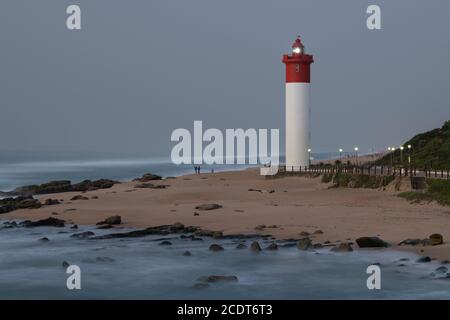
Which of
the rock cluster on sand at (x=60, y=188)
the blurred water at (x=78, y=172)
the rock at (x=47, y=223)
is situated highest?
the rock at (x=47, y=223)

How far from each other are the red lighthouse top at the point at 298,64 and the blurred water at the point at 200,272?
26802mm

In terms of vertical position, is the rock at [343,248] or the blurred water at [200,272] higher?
the rock at [343,248]

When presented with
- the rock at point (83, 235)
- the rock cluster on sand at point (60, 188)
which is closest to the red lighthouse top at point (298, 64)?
the rock cluster on sand at point (60, 188)

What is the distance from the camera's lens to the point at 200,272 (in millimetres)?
21609

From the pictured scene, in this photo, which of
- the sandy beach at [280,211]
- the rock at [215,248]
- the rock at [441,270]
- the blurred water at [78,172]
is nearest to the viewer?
the rock at [441,270]

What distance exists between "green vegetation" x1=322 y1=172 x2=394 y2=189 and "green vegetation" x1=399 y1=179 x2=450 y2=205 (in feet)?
12.0

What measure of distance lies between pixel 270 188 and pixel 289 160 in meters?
6.91

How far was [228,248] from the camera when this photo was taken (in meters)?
24.8

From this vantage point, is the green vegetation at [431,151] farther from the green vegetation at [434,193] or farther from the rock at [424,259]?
the rock at [424,259]

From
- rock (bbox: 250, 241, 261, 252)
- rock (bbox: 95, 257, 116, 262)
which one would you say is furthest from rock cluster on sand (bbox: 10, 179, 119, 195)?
rock (bbox: 250, 241, 261, 252)

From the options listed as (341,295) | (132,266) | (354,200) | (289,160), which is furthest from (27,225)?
(289,160)

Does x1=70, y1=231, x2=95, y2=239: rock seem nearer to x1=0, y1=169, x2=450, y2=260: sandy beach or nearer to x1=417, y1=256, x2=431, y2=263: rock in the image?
x1=0, y1=169, x2=450, y2=260: sandy beach

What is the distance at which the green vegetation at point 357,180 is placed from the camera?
38384mm

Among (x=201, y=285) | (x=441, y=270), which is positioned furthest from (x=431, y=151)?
(x=201, y=285)
